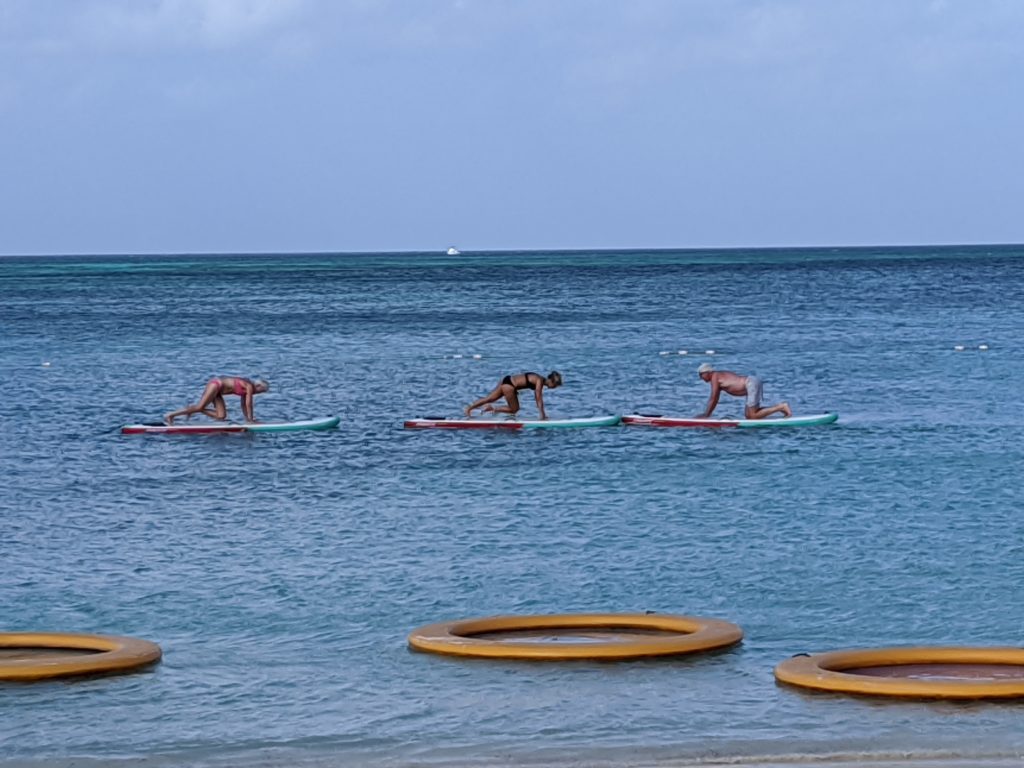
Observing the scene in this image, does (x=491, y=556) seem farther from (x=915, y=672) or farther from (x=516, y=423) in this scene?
(x=516, y=423)

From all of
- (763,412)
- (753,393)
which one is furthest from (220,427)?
(763,412)

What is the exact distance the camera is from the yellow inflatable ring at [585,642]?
1405 centimetres

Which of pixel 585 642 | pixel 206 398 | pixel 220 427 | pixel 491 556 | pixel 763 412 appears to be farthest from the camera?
pixel 206 398

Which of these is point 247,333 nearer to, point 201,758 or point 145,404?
point 145,404

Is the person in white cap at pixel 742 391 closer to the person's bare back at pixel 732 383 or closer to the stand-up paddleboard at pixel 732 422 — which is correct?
the person's bare back at pixel 732 383

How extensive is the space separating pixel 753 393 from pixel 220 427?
860cm

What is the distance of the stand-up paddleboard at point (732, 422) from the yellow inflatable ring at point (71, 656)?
17.0m

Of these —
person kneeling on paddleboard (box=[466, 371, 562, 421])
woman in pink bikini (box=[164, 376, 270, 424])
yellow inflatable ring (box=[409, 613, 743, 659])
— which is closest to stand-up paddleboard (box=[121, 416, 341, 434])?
woman in pink bikini (box=[164, 376, 270, 424])

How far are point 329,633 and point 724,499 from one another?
8.71m

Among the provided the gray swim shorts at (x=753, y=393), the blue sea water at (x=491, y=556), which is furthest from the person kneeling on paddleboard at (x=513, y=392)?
the gray swim shorts at (x=753, y=393)

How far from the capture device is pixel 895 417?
33906 millimetres

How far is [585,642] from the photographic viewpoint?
582 inches

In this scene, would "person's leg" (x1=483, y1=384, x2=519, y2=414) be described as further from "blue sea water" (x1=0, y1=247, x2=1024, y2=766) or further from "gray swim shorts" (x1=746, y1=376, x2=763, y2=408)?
"gray swim shorts" (x1=746, y1=376, x2=763, y2=408)

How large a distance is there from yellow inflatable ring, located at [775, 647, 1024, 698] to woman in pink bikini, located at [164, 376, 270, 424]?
57.7 ft
